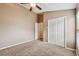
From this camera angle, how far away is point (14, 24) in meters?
3.60

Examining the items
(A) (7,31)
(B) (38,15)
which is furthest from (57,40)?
(A) (7,31)

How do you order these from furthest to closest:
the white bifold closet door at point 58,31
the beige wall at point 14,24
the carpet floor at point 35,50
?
the beige wall at point 14,24 < the white bifold closet door at point 58,31 < the carpet floor at point 35,50

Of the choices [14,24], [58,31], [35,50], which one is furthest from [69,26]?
[14,24]

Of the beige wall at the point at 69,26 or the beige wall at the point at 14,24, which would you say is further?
the beige wall at the point at 14,24

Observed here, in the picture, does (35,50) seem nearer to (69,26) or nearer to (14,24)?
(69,26)

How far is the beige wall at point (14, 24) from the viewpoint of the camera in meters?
3.38

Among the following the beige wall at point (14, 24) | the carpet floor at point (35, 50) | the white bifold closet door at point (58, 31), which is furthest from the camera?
the beige wall at point (14, 24)

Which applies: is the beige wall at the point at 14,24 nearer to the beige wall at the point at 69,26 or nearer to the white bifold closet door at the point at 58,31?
the white bifold closet door at the point at 58,31

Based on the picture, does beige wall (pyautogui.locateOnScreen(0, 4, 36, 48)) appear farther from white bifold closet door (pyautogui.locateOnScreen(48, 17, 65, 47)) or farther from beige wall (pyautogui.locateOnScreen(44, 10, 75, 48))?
beige wall (pyautogui.locateOnScreen(44, 10, 75, 48))

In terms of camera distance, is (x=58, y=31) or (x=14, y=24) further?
(x=14, y=24)

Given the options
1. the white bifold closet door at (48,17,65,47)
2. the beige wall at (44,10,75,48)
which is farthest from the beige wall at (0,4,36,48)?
the beige wall at (44,10,75,48)

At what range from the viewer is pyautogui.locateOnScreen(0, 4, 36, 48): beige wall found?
338 cm

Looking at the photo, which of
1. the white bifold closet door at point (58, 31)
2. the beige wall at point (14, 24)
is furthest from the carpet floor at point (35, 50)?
the beige wall at point (14, 24)

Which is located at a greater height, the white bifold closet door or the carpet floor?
the white bifold closet door
